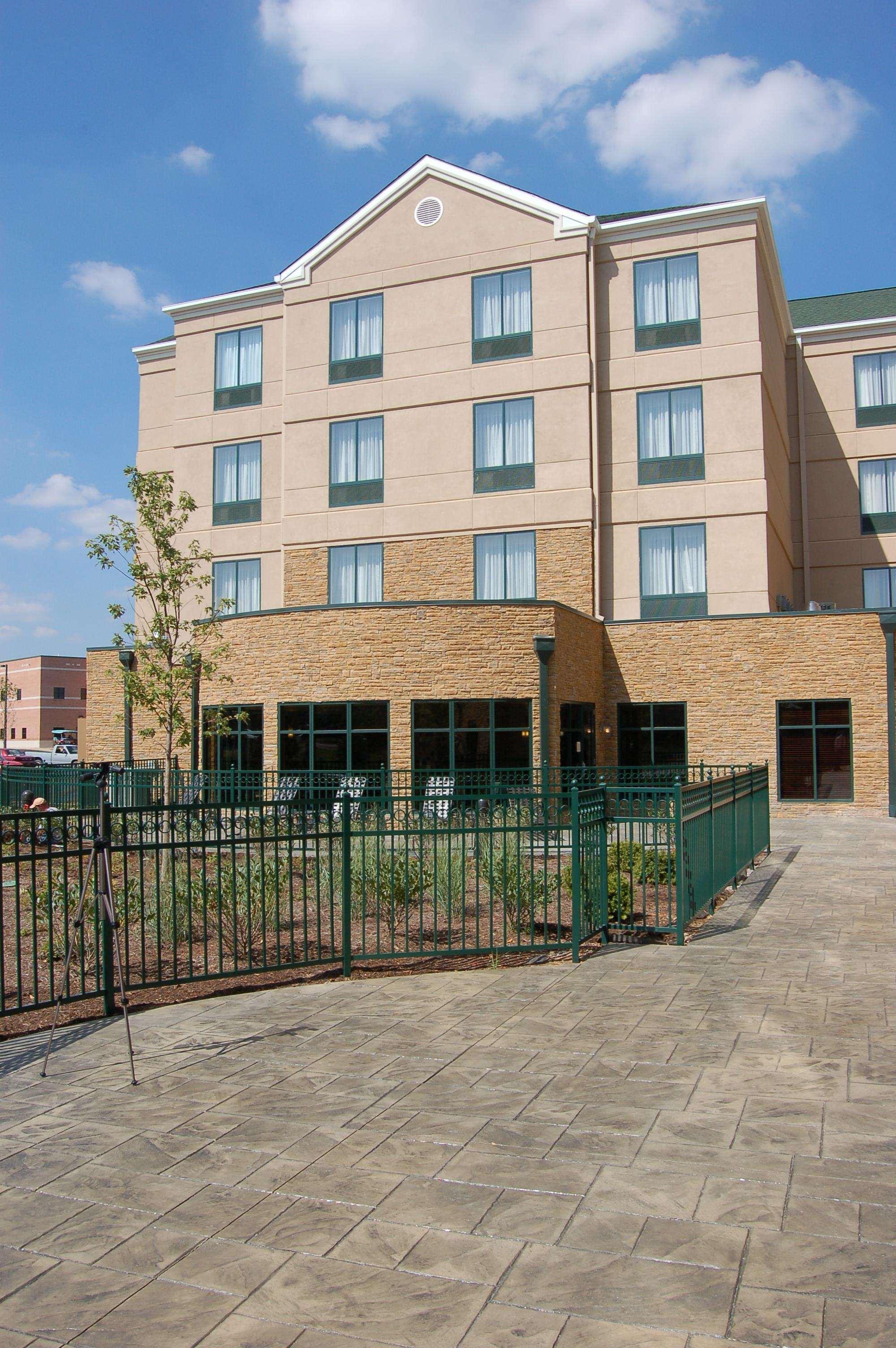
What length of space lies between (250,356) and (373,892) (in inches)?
967

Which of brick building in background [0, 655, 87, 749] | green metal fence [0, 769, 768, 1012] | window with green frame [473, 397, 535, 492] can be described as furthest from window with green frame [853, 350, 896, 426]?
brick building in background [0, 655, 87, 749]

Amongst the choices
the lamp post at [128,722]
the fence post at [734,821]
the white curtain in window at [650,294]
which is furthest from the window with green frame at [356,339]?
the fence post at [734,821]

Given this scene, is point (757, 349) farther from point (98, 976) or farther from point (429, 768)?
point (98, 976)

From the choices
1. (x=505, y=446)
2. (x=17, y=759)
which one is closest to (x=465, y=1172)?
(x=505, y=446)

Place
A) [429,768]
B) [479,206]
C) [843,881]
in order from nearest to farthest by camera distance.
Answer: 1. [843,881]
2. [429,768]
3. [479,206]

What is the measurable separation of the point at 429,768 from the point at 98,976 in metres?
15.8

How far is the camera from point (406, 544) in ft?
93.7

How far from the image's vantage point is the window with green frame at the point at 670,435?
26.7 metres

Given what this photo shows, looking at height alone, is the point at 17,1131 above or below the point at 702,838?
below

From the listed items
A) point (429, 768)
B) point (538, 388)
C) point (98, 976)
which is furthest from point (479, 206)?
point (98, 976)

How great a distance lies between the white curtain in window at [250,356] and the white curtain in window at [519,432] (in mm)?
8486

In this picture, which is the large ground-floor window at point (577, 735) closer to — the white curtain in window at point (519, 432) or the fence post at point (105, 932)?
the white curtain in window at point (519, 432)

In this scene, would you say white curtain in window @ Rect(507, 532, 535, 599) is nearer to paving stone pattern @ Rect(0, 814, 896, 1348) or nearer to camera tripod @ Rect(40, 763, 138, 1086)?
paving stone pattern @ Rect(0, 814, 896, 1348)

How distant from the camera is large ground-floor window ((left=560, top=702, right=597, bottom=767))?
76.9 ft
